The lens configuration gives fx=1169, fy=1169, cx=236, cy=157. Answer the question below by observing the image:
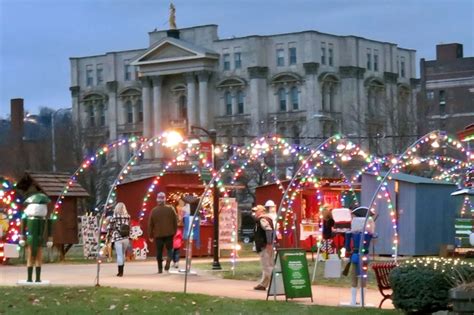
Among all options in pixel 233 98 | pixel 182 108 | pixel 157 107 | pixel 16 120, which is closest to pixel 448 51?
pixel 233 98

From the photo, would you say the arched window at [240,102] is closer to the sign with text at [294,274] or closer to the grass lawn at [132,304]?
the grass lawn at [132,304]

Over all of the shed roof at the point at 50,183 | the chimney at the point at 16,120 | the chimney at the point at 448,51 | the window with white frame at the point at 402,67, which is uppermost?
the chimney at the point at 448,51

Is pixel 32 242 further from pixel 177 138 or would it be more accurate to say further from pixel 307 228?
pixel 307 228

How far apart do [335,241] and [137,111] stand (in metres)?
85.3

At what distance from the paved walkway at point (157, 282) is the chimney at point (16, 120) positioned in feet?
153

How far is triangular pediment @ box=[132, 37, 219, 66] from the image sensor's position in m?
110

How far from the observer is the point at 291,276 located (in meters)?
20.4

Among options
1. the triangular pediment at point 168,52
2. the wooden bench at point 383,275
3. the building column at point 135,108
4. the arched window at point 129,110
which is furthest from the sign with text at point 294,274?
the arched window at point 129,110

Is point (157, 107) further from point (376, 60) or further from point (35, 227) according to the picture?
point (35, 227)

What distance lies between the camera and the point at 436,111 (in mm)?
98062

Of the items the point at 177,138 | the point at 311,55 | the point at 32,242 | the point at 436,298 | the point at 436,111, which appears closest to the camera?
the point at 436,298

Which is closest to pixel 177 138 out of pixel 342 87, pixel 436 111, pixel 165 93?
pixel 436 111

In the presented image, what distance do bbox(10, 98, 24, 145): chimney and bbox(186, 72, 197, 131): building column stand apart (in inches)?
1063

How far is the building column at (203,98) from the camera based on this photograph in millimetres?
109125
